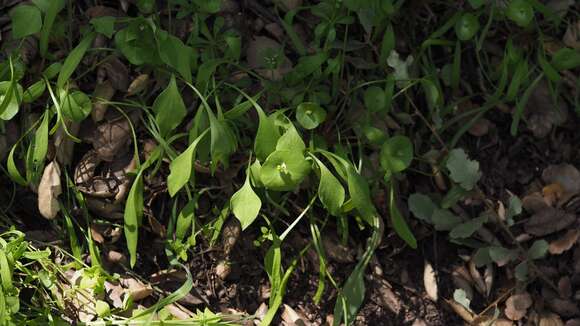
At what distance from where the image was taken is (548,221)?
2.10 m

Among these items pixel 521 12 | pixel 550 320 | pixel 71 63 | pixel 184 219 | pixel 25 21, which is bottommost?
pixel 550 320

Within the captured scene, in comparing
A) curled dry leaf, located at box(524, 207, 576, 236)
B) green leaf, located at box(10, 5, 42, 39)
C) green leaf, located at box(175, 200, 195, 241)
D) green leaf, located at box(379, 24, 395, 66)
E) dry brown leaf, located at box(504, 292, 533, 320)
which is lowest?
dry brown leaf, located at box(504, 292, 533, 320)

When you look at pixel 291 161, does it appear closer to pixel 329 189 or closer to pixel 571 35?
pixel 329 189

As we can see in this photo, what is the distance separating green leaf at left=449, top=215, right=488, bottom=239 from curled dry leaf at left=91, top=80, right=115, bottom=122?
0.84 m

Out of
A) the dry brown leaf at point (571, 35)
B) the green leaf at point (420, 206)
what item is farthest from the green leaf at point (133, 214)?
the dry brown leaf at point (571, 35)

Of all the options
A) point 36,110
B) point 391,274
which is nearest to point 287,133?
point 391,274

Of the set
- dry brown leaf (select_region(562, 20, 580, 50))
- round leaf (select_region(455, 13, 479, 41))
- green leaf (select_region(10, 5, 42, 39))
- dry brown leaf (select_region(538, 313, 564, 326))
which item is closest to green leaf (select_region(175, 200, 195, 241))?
green leaf (select_region(10, 5, 42, 39))

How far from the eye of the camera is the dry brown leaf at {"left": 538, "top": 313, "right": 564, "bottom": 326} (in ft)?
6.74

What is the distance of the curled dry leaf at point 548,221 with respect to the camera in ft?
6.87

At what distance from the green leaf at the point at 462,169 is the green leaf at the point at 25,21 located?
96 cm

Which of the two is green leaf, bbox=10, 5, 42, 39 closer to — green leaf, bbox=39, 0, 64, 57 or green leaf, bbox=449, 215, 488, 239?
green leaf, bbox=39, 0, 64, 57

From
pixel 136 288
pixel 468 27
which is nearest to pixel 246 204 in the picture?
pixel 136 288

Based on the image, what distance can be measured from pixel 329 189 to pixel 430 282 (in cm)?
38

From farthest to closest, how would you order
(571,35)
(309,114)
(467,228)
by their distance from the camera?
(571,35) → (467,228) → (309,114)
